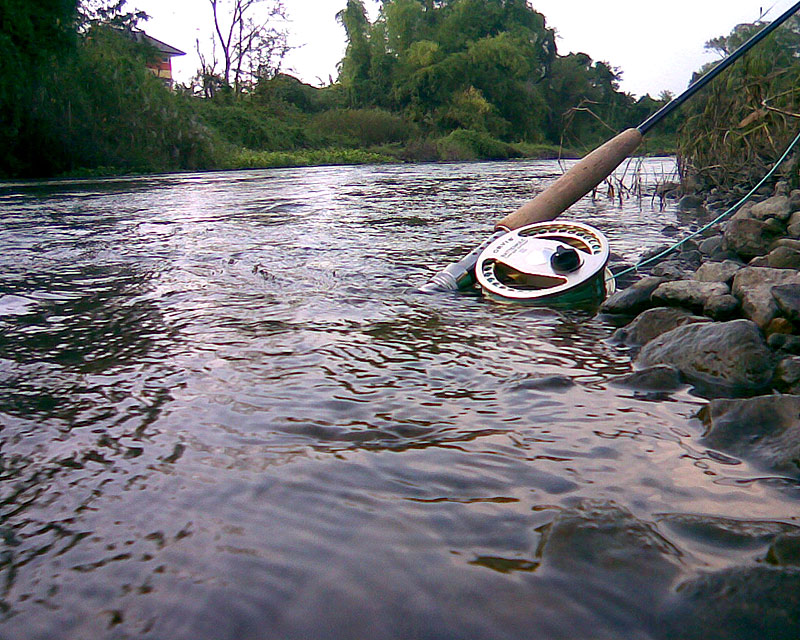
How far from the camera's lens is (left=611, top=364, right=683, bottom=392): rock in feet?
8.22

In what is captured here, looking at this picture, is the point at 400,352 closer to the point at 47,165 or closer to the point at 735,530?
the point at 735,530

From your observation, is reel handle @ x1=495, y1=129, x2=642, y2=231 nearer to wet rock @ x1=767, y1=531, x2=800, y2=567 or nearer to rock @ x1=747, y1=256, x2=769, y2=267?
rock @ x1=747, y1=256, x2=769, y2=267

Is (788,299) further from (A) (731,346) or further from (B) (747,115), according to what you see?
(B) (747,115)

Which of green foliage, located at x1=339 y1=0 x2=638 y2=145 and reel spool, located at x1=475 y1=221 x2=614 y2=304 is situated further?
green foliage, located at x1=339 y1=0 x2=638 y2=145

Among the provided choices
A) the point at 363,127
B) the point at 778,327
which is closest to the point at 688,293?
the point at 778,327

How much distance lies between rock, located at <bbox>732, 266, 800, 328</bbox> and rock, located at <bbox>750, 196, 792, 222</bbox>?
1803mm

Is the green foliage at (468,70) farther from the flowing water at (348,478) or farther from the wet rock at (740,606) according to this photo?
the wet rock at (740,606)

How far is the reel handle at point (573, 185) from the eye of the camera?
14.6 ft

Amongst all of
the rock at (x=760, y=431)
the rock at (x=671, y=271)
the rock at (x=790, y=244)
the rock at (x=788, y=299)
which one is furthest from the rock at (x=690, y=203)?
the rock at (x=760, y=431)

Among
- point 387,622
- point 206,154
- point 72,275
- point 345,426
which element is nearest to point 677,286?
point 345,426

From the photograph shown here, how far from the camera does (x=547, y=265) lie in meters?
3.96

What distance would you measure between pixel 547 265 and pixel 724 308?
107 centimetres

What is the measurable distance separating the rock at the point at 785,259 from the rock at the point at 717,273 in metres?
0.33

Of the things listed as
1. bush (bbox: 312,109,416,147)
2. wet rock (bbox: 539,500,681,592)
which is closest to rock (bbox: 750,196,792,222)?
wet rock (bbox: 539,500,681,592)
